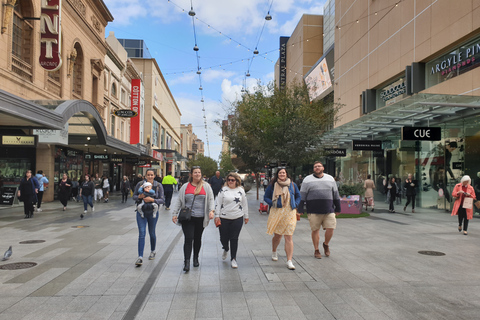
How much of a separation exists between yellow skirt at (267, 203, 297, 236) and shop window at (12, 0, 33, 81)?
14927mm

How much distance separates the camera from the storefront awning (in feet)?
47.5

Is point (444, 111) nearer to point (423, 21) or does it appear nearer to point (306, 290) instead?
point (423, 21)

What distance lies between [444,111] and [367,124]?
12.7 ft

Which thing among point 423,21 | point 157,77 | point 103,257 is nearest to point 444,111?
point 423,21

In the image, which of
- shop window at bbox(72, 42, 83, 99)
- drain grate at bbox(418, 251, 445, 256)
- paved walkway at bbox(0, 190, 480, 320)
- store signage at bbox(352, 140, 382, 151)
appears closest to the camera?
paved walkway at bbox(0, 190, 480, 320)

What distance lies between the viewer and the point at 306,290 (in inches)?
204

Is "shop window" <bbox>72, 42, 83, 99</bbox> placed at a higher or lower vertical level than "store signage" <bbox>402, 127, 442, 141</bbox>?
higher

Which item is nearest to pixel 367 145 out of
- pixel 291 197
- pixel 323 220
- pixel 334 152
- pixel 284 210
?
pixel 334 152

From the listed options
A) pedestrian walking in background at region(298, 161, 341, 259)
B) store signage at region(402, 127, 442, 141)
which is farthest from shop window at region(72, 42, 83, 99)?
pedestrian walking in background at region(298, 161, 341, 259)

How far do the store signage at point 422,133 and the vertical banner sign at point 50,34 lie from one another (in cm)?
1497

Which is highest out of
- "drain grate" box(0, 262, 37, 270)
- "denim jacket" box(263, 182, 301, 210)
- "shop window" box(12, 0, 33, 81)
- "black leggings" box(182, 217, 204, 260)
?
"shop window" box(12, 0, 33, 81)

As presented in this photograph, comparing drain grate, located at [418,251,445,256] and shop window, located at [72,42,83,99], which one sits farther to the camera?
shop window, located at [72,42,83,99]

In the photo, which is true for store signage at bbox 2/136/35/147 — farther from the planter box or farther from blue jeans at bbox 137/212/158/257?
the planter box

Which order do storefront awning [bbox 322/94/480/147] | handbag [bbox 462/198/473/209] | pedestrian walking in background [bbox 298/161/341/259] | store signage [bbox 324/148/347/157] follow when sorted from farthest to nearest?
1. store signage [bbox 324/148/347/157]
2. storefront awning [bbox 322/94/480/147]
3. handbag [bbox 462/198/473/209]
4. pedestrian walking in background [bbox 298/161/341/259]
